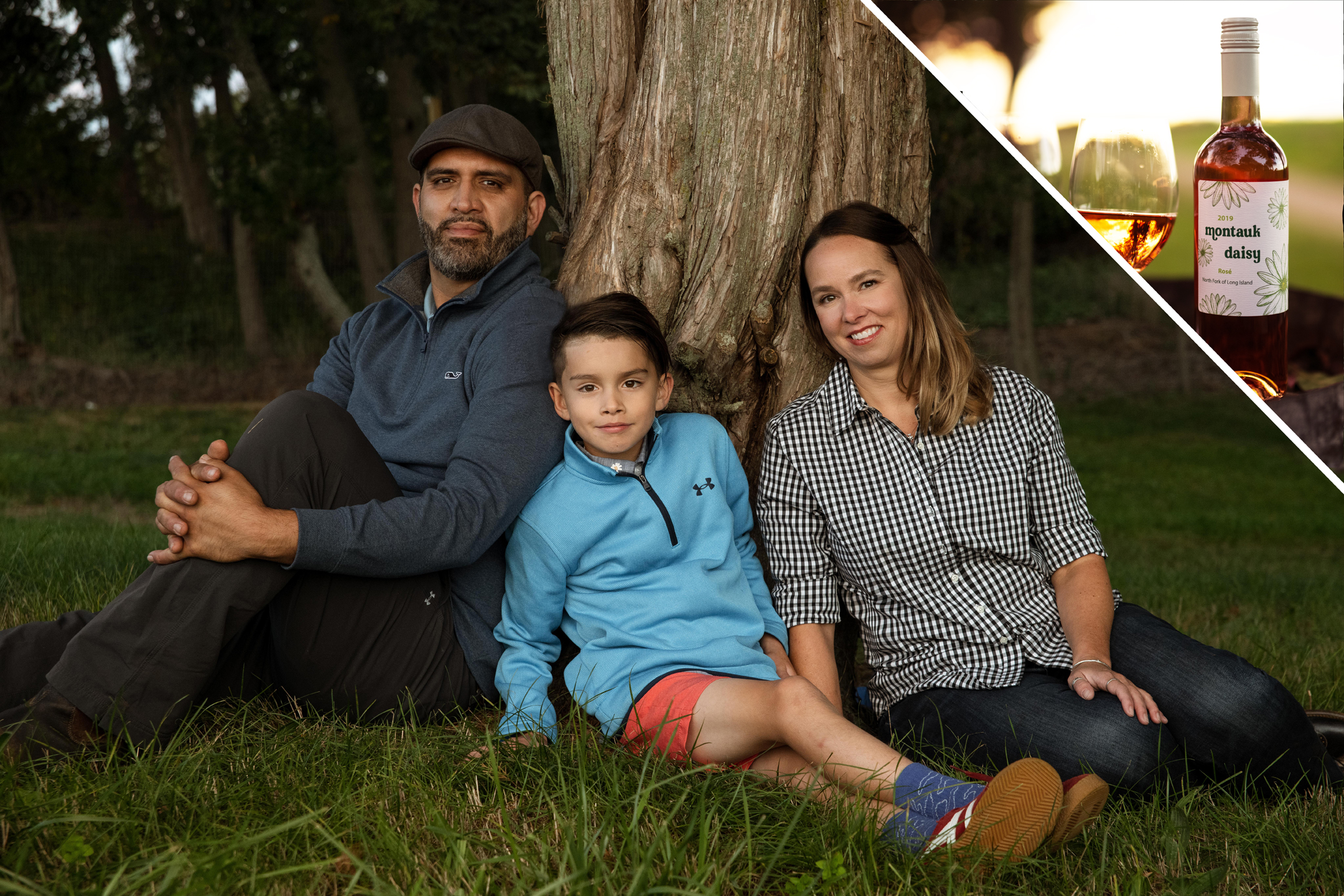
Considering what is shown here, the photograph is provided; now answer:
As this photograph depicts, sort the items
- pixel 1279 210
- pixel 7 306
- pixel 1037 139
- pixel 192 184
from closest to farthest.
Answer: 1. pixel 1037 139
2. pixel 1279 210
3. pixel 7 306
4. pixel 192 184

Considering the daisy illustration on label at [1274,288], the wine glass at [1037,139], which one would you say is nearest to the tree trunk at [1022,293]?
the daisy illustration on label at [1274,288]

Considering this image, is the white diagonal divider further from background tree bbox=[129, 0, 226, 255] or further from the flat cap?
background tree bbox=[129, 0, 226, 255]

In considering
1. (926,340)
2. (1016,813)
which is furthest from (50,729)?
(926,340)

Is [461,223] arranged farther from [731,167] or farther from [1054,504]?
[1054,504]

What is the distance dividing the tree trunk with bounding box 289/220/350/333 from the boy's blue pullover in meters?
11.9

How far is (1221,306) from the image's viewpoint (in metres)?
1.27

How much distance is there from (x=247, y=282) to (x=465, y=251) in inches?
521

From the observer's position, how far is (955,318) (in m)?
2.93

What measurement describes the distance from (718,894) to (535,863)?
0.34 m

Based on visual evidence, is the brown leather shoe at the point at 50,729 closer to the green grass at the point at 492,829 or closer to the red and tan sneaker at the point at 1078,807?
the green grass at the point at 492,829

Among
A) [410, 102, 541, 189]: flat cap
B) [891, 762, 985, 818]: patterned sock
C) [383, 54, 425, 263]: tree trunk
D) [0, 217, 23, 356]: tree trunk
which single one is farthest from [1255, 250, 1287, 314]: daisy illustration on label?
[0, 217, 23, 356]: tree trunk

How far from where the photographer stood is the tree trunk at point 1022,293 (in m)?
14.2

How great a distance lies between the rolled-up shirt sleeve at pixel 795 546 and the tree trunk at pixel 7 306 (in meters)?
13.2

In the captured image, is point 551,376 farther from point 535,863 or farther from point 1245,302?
point 1245,302
